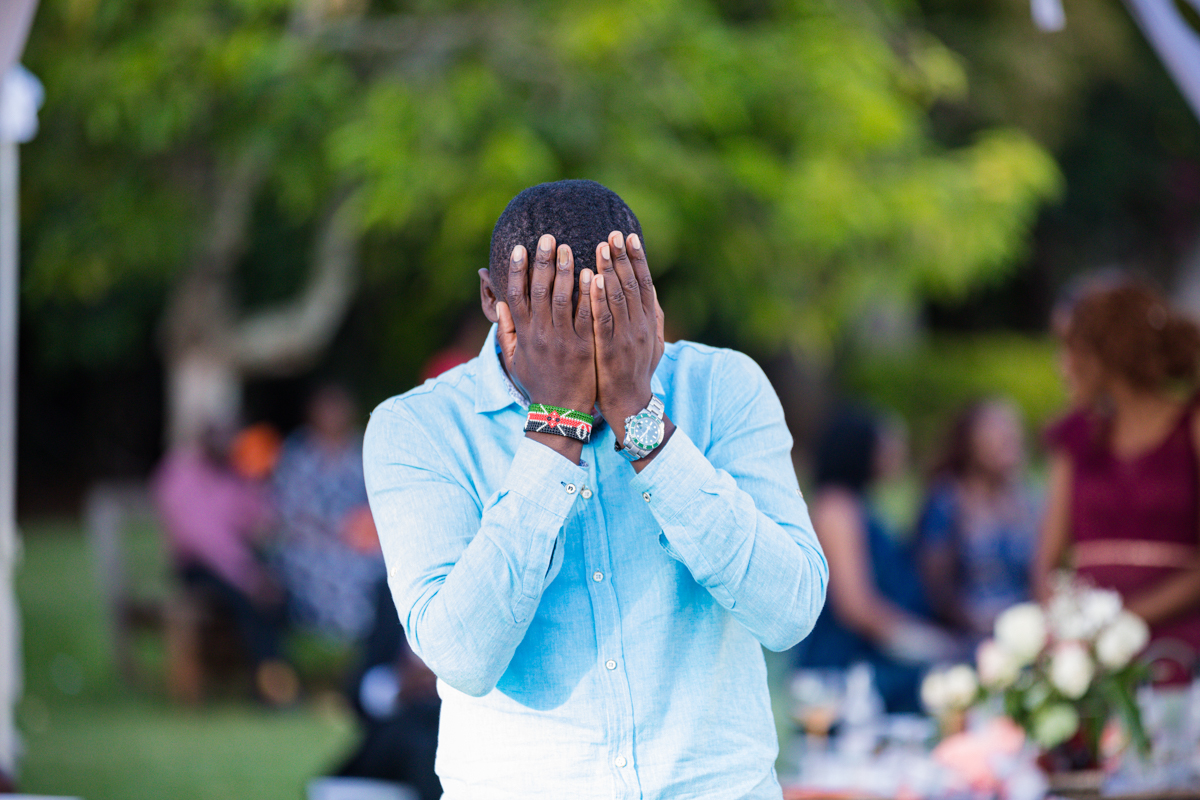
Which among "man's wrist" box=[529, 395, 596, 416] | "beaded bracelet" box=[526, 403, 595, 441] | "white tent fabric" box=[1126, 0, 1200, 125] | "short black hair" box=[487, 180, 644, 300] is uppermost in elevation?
"white tent fabric" box=[1126, 0, 1200, 125]

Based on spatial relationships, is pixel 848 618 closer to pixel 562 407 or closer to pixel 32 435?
pixel 562 407

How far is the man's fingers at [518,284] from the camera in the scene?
1.55 m

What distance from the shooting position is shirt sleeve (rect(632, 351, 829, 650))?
1557 mm

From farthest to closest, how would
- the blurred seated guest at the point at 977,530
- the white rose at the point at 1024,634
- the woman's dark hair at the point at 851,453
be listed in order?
1. the blurred seated guest at the point at 977,530
2. the woman's dark hair at the point at 851,453
3. the white rose at the point at 1024,634

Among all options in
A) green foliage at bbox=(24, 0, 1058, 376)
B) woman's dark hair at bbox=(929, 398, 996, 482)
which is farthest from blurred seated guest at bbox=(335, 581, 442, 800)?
green foliage at bbox=(24, 0, 1058, 376)

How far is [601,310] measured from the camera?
153 cm

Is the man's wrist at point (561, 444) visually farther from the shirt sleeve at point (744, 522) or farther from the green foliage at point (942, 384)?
the green foliage at point (942, 384)

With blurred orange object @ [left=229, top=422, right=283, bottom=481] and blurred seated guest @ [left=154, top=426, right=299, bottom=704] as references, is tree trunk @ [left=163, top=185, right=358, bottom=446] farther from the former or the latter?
blurred seated guest @ [left=154, top=426, right=299, bottom=704]

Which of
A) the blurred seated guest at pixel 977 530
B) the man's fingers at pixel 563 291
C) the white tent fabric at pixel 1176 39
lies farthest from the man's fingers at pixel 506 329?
the blurred seated guest at pixel 977 530

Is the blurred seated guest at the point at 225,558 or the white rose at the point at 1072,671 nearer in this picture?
the white rose at the point at 1072,671

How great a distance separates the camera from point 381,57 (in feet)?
29.2

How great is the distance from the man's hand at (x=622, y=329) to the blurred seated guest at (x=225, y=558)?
6.88 metres

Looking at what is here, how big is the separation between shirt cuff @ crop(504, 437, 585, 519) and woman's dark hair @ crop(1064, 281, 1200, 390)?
277 centimetres

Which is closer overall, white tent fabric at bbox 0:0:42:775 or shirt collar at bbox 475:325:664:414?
shirt collar at bbox 475:325:664:414
